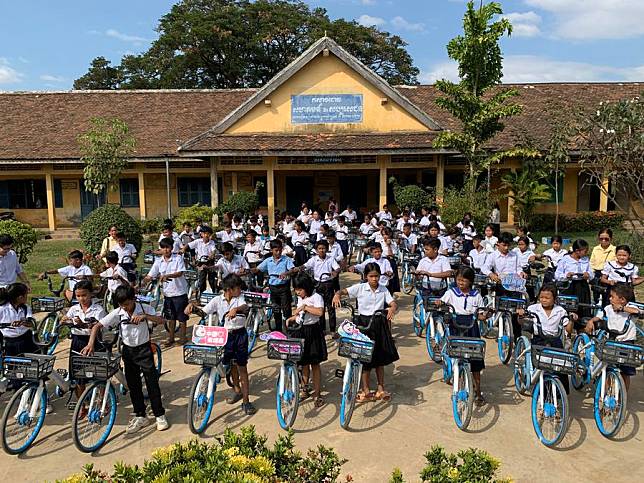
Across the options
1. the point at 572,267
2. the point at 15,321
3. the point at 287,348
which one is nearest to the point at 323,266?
the point at 287,348

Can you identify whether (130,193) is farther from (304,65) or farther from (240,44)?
(240,44)

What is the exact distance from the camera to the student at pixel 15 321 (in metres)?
5.85

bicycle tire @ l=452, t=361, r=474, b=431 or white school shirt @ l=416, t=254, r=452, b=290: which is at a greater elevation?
white school shirt @ l=416, t=254, r=452, b=290

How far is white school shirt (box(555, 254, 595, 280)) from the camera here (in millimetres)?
8297

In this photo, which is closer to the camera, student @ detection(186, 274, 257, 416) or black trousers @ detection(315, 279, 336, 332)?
student @ detection(186, 274, 257, 416)

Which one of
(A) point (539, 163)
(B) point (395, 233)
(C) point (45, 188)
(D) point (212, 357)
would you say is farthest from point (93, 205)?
(D) point (212, 357)

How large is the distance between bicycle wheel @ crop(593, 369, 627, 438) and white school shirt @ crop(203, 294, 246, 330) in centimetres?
390

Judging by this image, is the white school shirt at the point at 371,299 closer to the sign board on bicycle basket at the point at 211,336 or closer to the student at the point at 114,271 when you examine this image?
the sign board on bicycle basket at the point at 211,336

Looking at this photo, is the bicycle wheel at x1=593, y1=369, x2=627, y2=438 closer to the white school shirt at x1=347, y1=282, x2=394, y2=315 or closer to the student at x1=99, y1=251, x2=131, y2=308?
the white school shirt at x1=347, y1=282, x2=394, y2=315

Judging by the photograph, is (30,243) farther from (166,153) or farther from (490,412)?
(490,412)

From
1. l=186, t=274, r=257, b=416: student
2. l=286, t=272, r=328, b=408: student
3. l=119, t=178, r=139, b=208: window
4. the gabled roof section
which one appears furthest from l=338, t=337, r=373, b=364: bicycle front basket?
l=119, t=178, r=139, b=208: window

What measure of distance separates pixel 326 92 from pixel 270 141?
283cm

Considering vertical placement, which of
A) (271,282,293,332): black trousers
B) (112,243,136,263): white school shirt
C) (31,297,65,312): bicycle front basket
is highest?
(112,243,136,263): white school shirt

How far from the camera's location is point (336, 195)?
24.6 m
